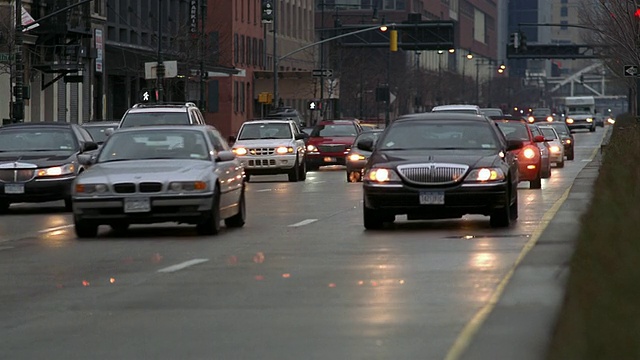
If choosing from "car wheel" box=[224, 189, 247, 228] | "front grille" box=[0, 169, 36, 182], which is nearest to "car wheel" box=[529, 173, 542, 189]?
"front grille" box=[0, 169, 36, 182]

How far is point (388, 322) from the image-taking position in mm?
10594

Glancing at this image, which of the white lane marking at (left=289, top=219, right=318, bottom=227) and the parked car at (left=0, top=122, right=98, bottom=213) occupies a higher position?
the parked car at (left=0, top=122, right=98, bottom=213)

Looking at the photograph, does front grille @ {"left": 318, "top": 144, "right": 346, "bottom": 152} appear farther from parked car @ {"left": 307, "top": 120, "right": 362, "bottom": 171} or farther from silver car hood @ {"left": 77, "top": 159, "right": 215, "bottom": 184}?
silver car hood @ {"left": 77, "top": 159, "right": 215, "bottom": 184}

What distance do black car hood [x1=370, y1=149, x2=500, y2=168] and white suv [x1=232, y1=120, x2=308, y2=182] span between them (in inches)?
810

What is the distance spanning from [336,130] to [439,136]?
1194 inches

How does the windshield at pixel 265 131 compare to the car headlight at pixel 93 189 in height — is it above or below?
above

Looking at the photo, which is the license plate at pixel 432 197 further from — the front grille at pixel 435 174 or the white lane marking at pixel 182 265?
the white lane marking at pixel 182 265

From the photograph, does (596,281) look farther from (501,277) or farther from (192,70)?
(192,70)

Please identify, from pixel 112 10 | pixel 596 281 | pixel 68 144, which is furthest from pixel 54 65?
pixel 596 281

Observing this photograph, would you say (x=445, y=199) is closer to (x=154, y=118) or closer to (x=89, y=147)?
(x=89, y=147)

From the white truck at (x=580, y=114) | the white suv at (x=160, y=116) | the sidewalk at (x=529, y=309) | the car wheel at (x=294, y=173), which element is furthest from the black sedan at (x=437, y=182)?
the white truck at (x=580, y=114)

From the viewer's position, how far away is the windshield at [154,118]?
35.9 metres

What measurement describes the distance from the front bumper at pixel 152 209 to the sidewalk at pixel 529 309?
186 inches

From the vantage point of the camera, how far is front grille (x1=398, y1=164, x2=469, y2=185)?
20.2 metres
